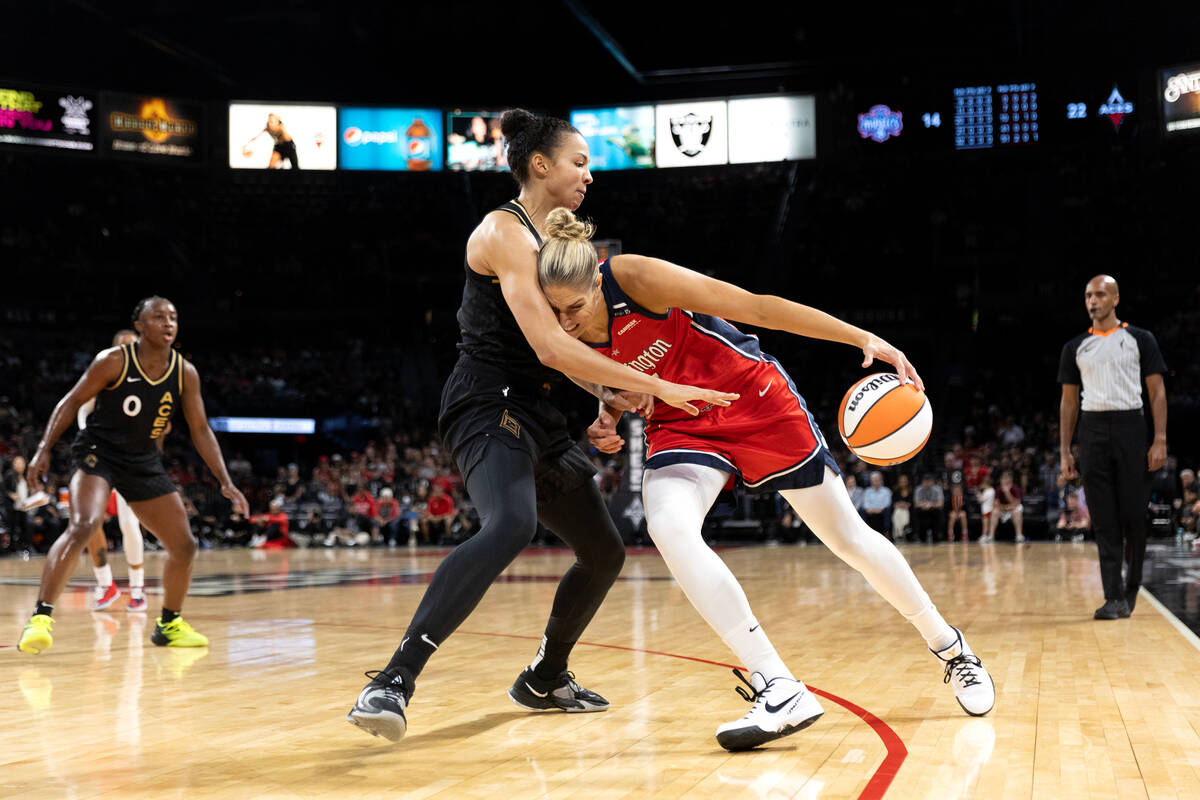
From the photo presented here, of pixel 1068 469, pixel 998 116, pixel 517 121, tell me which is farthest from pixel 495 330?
pixel 998 116

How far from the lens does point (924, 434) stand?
359cm

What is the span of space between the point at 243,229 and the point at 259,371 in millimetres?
3496

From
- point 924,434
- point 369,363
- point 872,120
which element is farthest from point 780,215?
point 924,434

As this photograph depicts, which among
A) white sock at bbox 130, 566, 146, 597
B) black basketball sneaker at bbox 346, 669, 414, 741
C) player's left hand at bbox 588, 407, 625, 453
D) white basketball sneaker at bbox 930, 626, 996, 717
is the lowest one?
white sock at bbox 130, 566, 146, 597

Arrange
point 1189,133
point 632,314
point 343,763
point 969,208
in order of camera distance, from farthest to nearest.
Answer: point 969,208 → point 1189,133 → point 632,314 → point 343,763

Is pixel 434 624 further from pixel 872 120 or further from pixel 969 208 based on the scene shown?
pixel 969 208

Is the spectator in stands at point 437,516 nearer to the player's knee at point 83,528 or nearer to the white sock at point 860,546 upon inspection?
the player's knee at point 83,528

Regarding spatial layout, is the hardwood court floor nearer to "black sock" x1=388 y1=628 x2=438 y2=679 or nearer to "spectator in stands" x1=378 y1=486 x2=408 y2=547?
"black sock" x1=388 y1=628 x2=438 y2=679

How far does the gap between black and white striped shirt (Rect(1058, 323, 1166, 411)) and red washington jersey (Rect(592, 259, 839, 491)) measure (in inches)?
146

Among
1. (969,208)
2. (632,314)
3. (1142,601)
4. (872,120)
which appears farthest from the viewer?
(969,208)

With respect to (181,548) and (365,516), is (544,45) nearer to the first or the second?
(365,516)

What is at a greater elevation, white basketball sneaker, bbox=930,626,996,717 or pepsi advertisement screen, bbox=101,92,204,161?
pepsi advertisement screen, bbox=101,92,204,161

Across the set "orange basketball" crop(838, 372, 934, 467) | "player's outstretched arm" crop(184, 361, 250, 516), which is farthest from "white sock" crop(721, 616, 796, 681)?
"player's outstretched arm" crop(184, 361, 250, 516)

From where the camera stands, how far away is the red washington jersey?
131 inches
